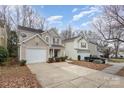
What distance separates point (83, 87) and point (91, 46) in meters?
19.0

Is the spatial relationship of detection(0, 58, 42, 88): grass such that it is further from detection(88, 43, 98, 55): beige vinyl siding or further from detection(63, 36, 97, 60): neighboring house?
detection(88, 43, 98, 55): beige vinyl siding

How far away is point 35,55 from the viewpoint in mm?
13188

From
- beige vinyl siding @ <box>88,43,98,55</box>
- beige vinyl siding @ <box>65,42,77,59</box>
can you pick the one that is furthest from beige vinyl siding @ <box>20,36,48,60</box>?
beige vinyl siding @ <box>88,43,98,55</box>

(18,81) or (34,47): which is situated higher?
(34,47)

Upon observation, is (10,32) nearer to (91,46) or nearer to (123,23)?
(91,46)

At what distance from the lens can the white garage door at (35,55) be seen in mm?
12617

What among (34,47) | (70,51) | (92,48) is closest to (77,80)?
(34,47)

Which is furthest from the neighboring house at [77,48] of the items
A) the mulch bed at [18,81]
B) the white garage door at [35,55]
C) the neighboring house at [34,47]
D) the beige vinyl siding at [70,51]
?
the mulch bed at [18,81]

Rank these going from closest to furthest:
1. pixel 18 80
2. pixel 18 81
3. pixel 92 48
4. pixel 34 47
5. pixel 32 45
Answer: pixel 18 81 → pixel 18 80 → pixel 32 45 → pixel 34 47 → pixel 92 48

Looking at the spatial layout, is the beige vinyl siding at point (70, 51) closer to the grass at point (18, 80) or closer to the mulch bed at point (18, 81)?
the grass at point (18, 80)

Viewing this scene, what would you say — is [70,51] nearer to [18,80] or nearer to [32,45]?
[32,45]

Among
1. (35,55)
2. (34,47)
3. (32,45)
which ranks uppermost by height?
(32,45)

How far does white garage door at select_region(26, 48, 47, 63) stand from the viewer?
12.6m

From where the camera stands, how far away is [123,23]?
993 centimetres
